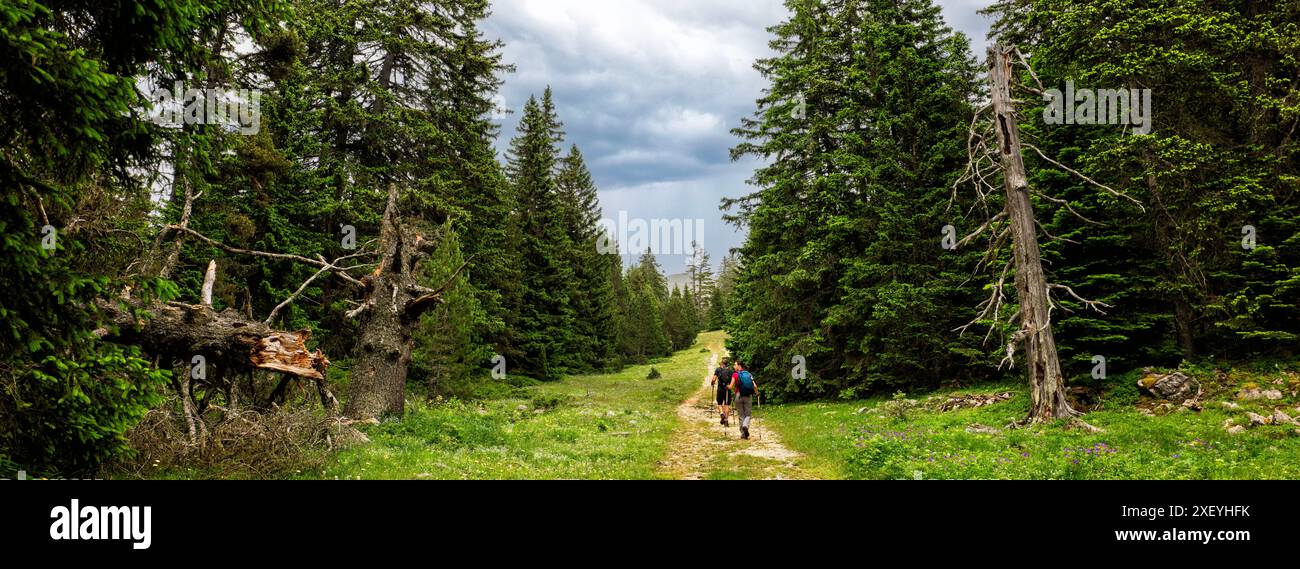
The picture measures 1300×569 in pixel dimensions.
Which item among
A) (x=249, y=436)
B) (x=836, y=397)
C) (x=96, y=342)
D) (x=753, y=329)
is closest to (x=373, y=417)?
(x=249, y=436)

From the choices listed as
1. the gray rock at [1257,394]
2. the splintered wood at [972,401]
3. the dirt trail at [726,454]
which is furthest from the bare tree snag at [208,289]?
the gray rock at [1257,394]

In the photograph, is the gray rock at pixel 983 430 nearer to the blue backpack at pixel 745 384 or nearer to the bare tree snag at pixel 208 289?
the blue backpack at pixel 745 384

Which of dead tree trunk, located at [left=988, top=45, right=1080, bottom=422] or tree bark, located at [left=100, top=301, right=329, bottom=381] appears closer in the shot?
tree bark, located at [left=100, top=301, right=329, bottom=381]

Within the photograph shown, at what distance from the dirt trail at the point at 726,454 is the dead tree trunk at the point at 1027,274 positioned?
6.46m

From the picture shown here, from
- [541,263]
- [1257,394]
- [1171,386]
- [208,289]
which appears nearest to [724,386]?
[1171,386]

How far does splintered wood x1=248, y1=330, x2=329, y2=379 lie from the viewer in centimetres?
937

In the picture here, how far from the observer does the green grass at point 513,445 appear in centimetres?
841

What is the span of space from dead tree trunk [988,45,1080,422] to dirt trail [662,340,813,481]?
6456 millimetres

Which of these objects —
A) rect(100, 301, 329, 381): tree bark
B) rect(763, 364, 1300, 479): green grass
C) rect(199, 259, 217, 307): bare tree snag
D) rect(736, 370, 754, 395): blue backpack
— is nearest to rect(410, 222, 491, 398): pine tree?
rect(199, 259, 217, 307): bare tree snag

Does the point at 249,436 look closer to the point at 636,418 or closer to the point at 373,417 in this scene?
the point at 373,417

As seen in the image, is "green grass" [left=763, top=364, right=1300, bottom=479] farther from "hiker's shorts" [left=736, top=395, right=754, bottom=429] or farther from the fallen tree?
the fallen tree

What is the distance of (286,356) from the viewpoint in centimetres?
966

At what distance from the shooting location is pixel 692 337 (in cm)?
7650

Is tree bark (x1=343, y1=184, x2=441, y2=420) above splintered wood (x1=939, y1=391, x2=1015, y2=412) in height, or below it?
above
